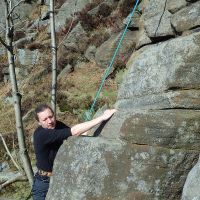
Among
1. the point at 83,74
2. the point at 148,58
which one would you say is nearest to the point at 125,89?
the point at 148,58

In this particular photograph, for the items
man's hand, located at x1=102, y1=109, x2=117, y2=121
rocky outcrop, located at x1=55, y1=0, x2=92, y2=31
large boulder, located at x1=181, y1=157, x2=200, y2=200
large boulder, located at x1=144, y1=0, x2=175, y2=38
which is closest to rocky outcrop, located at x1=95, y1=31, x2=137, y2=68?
large boulder, located at x1=144, y1=0, x2=175, y2=38

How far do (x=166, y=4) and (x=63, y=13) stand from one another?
14.5 meters

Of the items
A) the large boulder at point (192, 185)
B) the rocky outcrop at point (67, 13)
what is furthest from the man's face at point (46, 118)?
the rocky outcrop at point (67, 13)

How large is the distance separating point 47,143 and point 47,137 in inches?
3.7

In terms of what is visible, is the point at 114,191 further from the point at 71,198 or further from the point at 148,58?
the point at 148,58

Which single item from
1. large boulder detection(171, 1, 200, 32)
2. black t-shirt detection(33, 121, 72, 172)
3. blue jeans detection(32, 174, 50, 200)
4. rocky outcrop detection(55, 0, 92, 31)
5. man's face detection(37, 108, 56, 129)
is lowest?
rocky outcrop detection(55, 0, 92, 31)

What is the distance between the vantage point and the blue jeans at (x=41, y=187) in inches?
206

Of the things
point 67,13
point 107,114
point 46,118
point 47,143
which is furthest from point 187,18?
point 67,13

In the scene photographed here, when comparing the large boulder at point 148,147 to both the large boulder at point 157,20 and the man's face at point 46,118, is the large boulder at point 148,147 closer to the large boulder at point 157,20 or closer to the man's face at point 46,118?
the man's face at point 46,118

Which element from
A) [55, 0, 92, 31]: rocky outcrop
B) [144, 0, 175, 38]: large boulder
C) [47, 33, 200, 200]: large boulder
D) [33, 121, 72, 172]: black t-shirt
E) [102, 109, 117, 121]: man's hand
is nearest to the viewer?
[47, 33, 200, 200]: large boulder

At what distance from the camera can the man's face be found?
4953 millimetres

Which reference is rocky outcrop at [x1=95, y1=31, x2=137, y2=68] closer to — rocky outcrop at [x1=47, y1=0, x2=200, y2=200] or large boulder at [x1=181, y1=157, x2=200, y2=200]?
rocky outcrop at [x1=47, y1=0, x2=200, y2=200]

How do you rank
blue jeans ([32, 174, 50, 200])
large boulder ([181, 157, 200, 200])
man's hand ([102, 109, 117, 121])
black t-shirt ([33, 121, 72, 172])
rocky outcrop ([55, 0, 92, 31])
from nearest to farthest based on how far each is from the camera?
large boulder ([181, 157, 200, 200]), black t-shirt ([33, 121, 72, 172]), man's hand ([102, 109, 117, 121]), blue jeans ([32, 174, 50, 200]), rocky outcrop ([55, 0, 92, 31])

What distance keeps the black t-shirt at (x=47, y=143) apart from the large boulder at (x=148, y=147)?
0.39 feet
